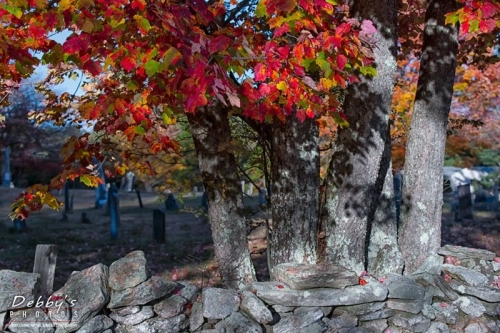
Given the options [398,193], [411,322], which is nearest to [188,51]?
[411,322]

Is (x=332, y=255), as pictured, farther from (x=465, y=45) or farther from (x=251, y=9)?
(x=465, y=45)

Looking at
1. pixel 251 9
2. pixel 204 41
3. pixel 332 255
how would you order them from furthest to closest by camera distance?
1. pixel 251 9
2. pixel 332 255
3. pixel 204 41

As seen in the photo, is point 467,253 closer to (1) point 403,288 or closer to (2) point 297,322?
(1) point 403,288

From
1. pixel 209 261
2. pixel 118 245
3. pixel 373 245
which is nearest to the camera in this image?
pixel 373 245

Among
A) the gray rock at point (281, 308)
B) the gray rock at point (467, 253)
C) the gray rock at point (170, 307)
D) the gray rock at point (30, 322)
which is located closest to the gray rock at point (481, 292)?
the gray rock at point (467, 253)

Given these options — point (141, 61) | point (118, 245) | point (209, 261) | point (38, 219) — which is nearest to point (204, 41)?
point (141, 61)

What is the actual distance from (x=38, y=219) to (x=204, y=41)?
17856 mm

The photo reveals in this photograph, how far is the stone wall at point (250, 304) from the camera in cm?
417

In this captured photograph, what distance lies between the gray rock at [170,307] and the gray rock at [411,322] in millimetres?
1955

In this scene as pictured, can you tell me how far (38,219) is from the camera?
20016 millimetres

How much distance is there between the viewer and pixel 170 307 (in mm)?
4461

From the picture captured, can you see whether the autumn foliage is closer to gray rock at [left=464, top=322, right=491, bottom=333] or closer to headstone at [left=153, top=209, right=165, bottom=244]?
gray rock at [left=464, top=322, right=491, bottom=333]

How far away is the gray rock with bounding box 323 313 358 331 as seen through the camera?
15.1 ft

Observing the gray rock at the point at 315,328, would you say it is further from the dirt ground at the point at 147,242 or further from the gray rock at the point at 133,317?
the dirt ground at the point at 147,242
